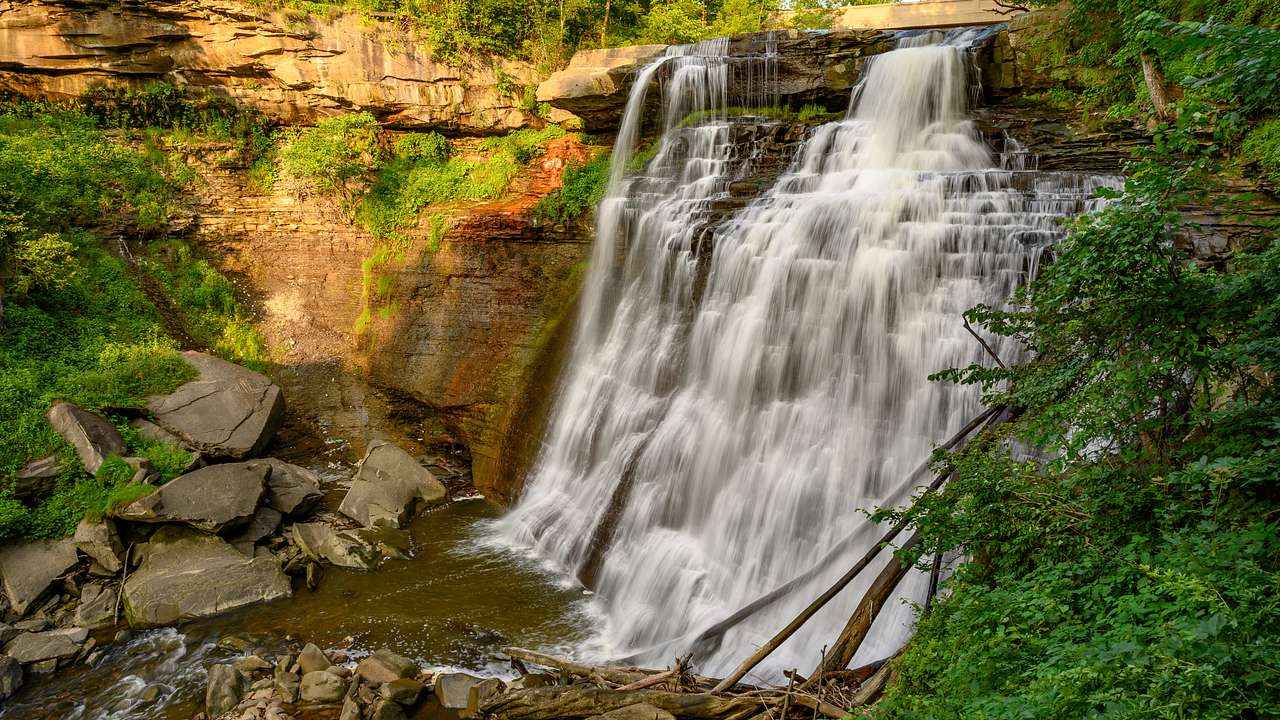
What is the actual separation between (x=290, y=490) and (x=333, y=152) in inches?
348

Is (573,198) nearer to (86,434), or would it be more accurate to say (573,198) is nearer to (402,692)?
(86,434)

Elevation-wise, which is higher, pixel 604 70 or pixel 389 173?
pixel 604 70

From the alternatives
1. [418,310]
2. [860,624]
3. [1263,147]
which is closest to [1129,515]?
[860,624]

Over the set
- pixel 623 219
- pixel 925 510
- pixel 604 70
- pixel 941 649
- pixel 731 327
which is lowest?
pixel 941 649

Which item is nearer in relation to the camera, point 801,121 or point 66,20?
point 801,121

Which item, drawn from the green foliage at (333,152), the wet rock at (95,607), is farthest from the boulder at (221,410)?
the green foliage at (333,152)

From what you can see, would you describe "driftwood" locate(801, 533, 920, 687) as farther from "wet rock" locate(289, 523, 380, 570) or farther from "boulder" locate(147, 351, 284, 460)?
"boulder" locate(147, 351, 284, 460)

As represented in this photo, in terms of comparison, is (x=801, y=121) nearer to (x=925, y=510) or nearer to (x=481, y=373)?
(x=481, y=373)

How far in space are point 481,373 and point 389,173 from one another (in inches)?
254

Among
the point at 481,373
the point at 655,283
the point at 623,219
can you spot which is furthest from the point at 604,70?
the point at 481,373

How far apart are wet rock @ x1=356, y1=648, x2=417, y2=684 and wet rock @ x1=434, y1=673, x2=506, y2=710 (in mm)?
429

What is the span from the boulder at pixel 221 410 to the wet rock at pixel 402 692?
635cm

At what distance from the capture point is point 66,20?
15.0m

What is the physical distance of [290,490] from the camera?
1104cm
